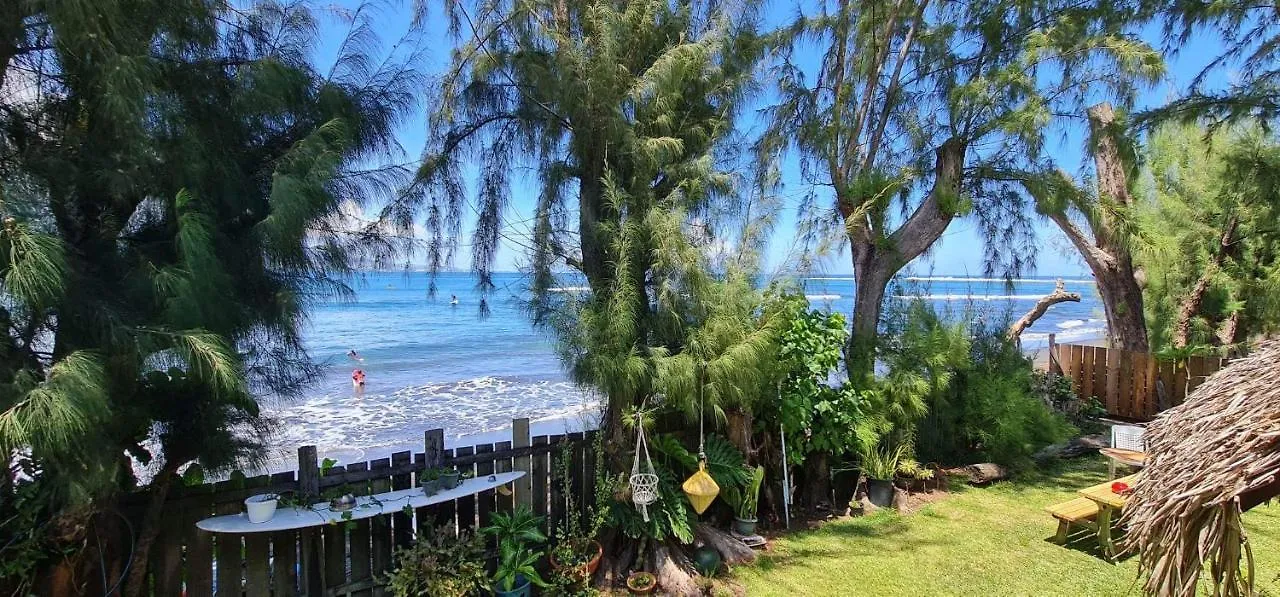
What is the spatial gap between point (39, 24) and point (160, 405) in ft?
4.72

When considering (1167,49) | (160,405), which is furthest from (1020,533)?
(160,405)

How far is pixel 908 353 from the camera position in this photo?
18.8 feet

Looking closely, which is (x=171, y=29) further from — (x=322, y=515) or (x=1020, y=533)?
(x=1020, y=533)

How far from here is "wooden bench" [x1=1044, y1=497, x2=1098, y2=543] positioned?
4.34 metres

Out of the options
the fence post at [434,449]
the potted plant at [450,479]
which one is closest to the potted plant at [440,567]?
the potted plant at [450,479]

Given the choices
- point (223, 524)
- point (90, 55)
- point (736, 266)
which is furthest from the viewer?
point (736, 266)

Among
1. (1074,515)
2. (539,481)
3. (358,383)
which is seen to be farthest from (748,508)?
(358,383)

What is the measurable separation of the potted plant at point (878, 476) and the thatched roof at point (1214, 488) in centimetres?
350

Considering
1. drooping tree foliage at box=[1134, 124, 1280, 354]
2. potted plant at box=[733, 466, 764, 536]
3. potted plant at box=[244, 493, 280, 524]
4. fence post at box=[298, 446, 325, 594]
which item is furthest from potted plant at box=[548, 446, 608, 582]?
drooping tree foliage at box=[1134, 124, 1280, 354]

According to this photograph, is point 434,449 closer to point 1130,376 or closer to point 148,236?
point 148,236

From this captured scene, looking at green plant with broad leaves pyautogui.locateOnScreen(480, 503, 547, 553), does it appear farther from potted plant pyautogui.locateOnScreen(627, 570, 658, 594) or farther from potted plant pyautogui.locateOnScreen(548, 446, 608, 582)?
potted plant pyautogui.locateOnScreen(627, 570, 658, 594)

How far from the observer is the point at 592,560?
3.73 meters

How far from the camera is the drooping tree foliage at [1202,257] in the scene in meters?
8.05

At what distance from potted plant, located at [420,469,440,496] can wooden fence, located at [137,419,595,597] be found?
0.11 metres
